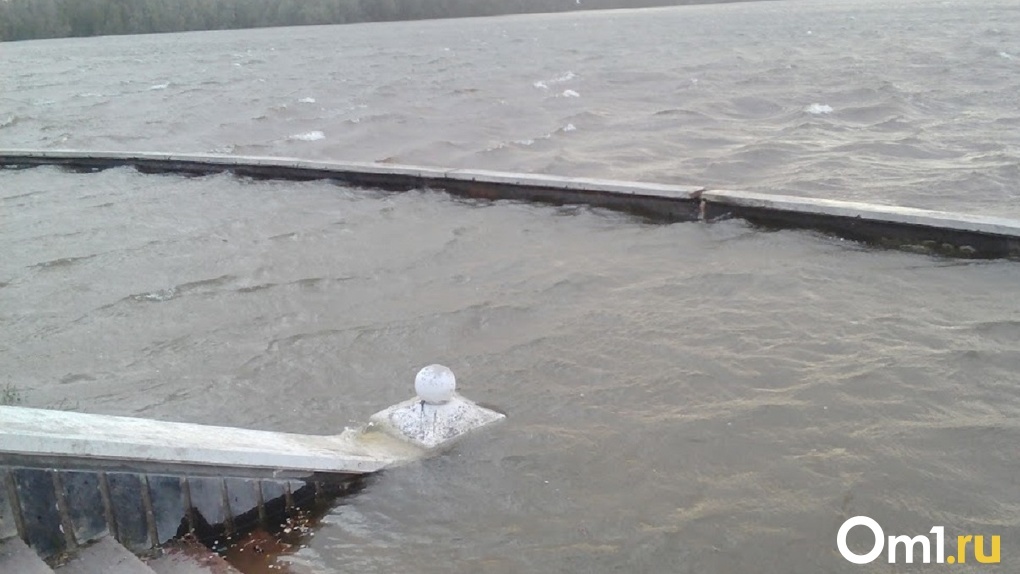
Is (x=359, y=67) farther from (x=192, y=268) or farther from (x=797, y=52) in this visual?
(x=192, y=268)

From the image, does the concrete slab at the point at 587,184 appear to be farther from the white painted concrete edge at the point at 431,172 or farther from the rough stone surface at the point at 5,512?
the rough stone surface at the point at 5,512

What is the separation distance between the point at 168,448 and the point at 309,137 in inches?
639

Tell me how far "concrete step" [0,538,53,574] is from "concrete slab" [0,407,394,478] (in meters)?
0.35

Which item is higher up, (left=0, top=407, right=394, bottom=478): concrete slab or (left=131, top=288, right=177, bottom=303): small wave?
(left=0, top=407, right=394, bottom=478): concrete slab

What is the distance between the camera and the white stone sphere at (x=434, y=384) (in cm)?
532

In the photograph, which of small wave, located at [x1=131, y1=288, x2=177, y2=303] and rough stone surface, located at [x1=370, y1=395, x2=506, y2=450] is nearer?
rough stone surface, located at [x1=370, y1=395, x2=506, y2=450]

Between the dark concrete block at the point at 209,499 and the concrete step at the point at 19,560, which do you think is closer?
the concrete step at the point at 19,560

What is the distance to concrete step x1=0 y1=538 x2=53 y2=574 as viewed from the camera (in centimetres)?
344

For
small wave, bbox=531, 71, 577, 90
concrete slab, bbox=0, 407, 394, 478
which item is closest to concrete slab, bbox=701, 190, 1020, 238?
concrete slab, bbox=0, 407, 394, 478

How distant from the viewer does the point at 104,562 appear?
374cm

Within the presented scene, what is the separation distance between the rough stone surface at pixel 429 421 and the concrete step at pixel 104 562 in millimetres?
1896

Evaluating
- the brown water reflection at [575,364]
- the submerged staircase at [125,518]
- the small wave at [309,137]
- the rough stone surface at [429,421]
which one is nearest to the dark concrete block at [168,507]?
the submerged staircase at [125,518]

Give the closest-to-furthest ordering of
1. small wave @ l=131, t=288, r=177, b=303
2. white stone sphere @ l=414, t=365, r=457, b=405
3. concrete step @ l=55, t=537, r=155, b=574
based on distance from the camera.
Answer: concrete step @ l=55, t=537, r=155, b=574, white stone sphere @ l=414, t=365, r=457, b=405, small wave @ l=131, t=288, r=177, b=303

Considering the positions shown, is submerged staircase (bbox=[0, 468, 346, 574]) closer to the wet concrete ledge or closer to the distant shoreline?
the wet concrete ledge
